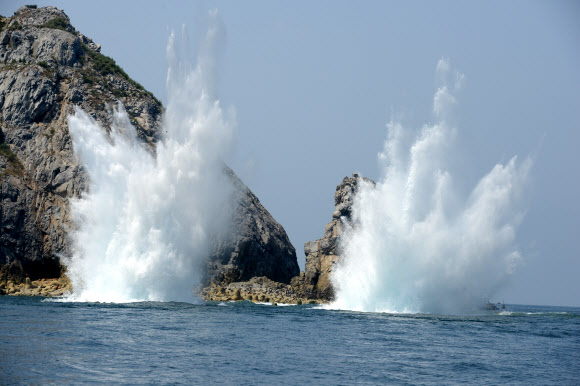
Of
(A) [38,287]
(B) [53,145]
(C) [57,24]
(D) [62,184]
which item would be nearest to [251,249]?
(D) [62,184]

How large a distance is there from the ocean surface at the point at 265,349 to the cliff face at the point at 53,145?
35377mm

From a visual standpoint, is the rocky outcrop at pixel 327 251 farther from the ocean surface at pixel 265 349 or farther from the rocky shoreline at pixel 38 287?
the ocean surface at pixel 265 349

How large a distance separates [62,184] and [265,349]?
62037 mm

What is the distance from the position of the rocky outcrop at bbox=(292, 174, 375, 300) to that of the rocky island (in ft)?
0.54

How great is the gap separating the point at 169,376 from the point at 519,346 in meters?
22.0

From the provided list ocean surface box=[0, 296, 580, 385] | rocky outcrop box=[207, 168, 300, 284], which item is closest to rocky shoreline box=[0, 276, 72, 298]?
rocky outcrop box=[207, 168, 300, 284]

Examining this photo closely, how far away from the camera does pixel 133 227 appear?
55.1 meters

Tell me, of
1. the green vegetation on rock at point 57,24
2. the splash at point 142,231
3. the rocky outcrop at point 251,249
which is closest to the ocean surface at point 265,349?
the splash at point 142,231

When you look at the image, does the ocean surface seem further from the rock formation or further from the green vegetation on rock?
the green vegetation on rock

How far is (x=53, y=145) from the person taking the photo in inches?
3408

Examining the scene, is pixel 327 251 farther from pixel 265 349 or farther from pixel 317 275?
pixel 265 349

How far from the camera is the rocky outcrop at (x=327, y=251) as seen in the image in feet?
285

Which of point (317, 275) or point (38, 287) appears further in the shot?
point (317, 275)

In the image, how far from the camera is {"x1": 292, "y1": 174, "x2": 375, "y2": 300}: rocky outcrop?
86.8m
